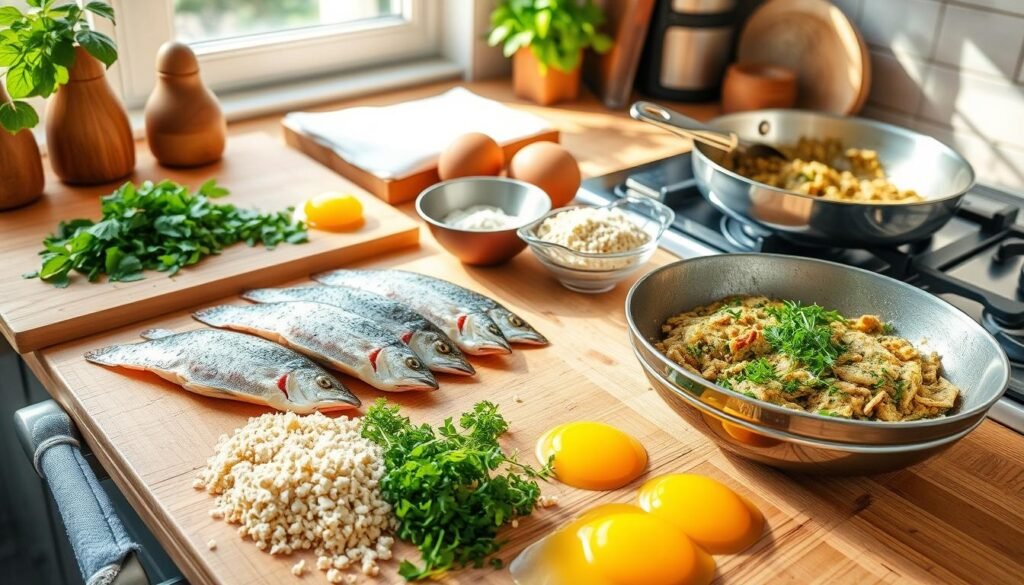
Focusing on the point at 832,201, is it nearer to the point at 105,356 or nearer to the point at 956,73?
the point at 956,73

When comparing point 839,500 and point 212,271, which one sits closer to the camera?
point 839,500

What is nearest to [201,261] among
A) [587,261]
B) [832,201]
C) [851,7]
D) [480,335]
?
[480,335]

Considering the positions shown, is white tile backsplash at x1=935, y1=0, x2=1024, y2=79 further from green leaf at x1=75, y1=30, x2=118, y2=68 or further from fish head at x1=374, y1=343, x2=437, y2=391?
green leaf at x1=75, y1=30, x2=118, y2=68

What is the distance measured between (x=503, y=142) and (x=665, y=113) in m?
0.34

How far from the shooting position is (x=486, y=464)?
0.98 meters

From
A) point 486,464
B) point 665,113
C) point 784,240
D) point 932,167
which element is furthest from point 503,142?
point 486,464

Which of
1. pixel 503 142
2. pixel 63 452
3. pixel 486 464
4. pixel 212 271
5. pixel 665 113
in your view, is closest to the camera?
pixel 486 464

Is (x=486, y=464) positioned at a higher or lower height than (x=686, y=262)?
lower

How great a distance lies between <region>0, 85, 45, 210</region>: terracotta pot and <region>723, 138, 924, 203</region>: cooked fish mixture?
3.56 ft

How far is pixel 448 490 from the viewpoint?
36.9 inches

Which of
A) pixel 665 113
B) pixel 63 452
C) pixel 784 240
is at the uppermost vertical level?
pixel 665 113

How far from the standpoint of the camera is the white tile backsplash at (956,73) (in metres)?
1.73

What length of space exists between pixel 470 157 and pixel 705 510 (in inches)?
31.3

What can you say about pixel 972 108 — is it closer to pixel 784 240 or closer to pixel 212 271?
pixel 784 240
